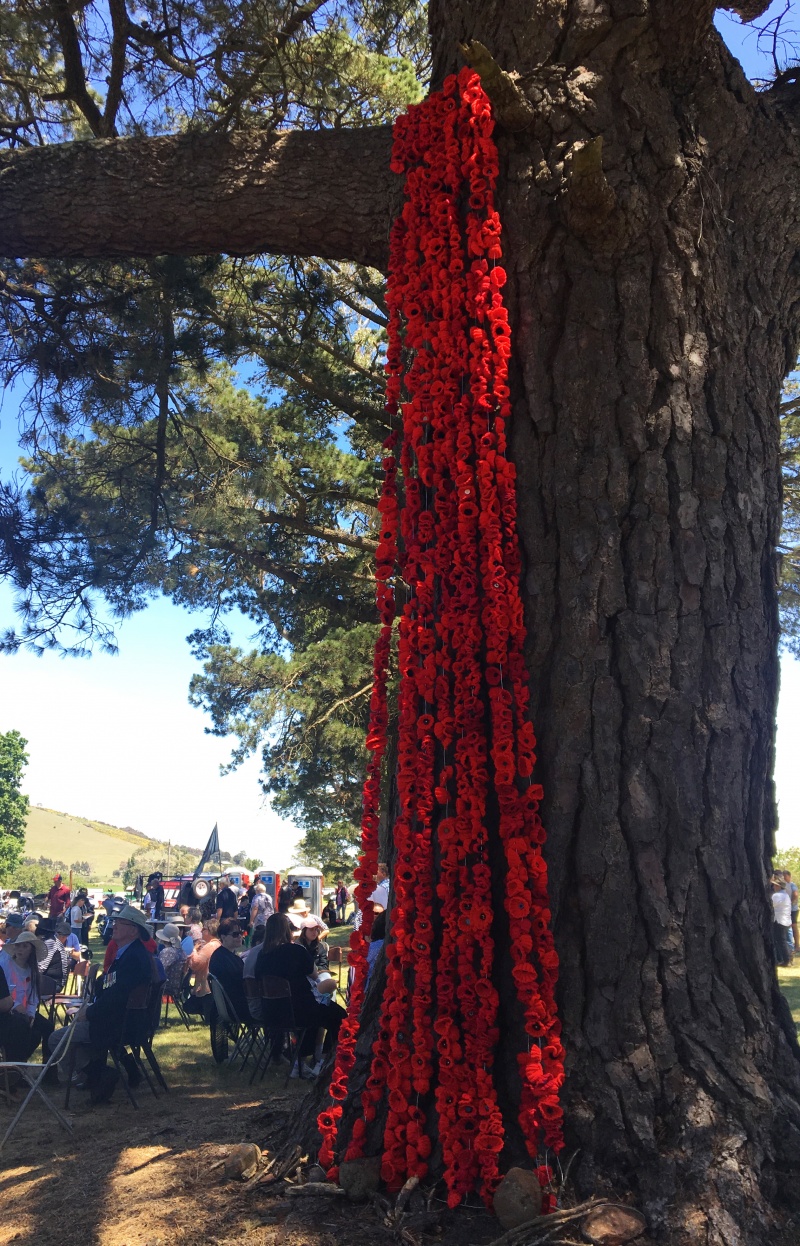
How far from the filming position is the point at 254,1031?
24.0 ft

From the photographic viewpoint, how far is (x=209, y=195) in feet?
12.6

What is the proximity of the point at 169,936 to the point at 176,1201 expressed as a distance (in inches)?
373

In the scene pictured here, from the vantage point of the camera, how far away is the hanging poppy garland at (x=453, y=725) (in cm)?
283

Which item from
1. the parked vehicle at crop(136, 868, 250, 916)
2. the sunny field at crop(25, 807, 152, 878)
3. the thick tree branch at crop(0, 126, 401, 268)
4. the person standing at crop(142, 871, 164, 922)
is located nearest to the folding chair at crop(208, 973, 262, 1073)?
the thick tree branch at crop(0, 126, 401, 268)

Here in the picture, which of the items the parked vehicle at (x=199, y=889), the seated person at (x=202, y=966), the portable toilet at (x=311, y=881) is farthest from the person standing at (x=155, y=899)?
the seated person at (x=202, y=966)

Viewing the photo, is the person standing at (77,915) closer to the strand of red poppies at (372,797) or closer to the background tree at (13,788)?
the strand of red poppies at (372,797)

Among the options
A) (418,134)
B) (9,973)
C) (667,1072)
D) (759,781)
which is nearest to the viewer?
(667,1072)

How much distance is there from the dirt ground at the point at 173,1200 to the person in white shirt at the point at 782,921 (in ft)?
25.5

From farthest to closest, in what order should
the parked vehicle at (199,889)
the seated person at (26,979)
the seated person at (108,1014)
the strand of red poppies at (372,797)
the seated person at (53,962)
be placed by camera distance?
the parked vehicle at (199,889), the seated person at (53,962), the seated person at (26,979), the seated person at (108,1014), the strand of red poppies at (372,797)

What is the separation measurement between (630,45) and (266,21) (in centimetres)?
265

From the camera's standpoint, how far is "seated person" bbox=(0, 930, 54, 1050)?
23.5ft

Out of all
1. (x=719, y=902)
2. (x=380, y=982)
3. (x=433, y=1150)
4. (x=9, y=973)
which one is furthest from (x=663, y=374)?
(x=9, y=973)

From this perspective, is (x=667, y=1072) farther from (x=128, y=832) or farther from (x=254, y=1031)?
(x=128, y=832)

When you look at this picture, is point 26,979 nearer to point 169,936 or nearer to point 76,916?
point 169,936
